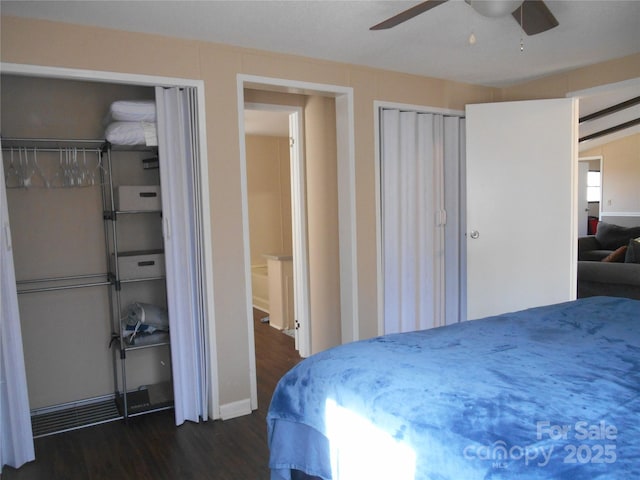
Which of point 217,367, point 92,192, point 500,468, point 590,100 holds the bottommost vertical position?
point 217,367

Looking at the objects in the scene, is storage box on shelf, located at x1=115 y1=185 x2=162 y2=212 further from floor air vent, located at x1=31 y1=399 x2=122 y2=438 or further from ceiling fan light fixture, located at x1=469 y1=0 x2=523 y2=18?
ceiling fan light fixture, located at x1=469 y1=0 x2=523 y2=18

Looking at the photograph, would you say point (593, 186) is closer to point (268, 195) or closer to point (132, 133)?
point (268, 195)

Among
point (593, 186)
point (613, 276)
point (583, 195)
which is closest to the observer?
point (613, 276)

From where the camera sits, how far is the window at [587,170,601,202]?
11227 mm

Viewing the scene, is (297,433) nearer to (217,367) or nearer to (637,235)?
(217,367)

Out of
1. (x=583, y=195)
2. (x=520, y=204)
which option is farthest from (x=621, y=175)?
(x=520, y=204)

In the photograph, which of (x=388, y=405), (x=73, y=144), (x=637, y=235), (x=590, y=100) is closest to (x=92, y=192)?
(x=73, y=144)

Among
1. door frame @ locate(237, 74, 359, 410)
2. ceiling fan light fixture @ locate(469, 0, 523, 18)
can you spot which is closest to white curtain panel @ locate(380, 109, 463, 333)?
door frame @ locate(237, 74, 359, 410)

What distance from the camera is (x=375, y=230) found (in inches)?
146

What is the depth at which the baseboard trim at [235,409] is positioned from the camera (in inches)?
119

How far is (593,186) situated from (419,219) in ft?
30.4

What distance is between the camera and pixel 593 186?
11273 millimetres

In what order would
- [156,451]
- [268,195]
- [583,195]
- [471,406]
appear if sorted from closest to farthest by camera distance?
[471,406]
[156,451]
[268,195]
[583,195]

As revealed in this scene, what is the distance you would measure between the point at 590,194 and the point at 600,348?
36.3 ft
